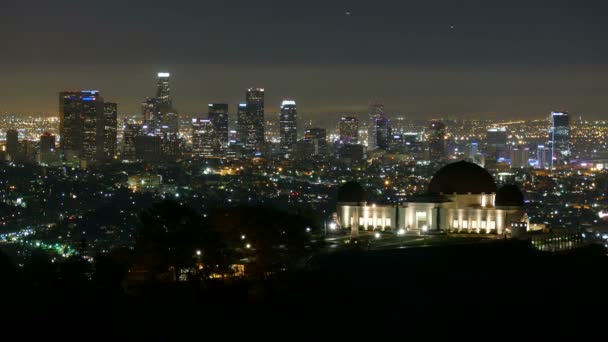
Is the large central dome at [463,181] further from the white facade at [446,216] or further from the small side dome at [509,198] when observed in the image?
the small side dome at [509,198]

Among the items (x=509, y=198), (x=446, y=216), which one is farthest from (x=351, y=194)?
(x=509, y=198)

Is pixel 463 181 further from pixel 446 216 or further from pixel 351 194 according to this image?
pixel 351 194

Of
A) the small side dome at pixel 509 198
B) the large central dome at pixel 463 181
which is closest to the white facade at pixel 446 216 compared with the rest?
the small side dome at pixel 509 198

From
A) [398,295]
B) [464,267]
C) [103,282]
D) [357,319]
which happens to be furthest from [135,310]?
[464,267]

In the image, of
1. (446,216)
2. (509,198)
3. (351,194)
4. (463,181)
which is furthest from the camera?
(351,194)

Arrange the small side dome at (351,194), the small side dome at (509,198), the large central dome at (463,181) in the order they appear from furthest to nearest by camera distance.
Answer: the small side dome at (351,194) → the large central dome at (463,181) → the small side dome at (509,198)

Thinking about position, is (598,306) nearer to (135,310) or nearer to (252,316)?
(252,316)

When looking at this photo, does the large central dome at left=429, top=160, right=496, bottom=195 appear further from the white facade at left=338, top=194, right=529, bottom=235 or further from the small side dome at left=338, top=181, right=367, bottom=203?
the small side dome at left=338, top=181, right=367, bottom=203
